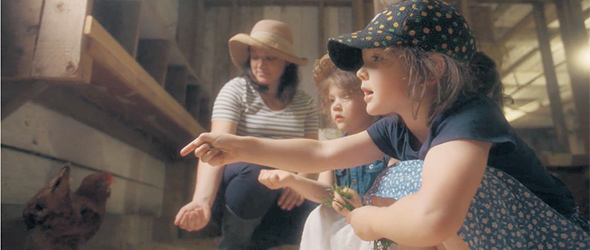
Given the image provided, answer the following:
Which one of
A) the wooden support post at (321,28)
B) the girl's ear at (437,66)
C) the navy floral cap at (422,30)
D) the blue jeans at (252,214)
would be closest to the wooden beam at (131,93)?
the blue jeans at (252,214)

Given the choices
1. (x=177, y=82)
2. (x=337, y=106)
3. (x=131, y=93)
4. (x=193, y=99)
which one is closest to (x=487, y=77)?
(x=337, y=106)

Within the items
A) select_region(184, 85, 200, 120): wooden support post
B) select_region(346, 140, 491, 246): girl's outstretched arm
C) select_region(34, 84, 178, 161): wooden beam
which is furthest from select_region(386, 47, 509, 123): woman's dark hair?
select_region(184, 85, 200, 120): wooden support post

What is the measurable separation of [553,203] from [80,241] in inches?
48.3

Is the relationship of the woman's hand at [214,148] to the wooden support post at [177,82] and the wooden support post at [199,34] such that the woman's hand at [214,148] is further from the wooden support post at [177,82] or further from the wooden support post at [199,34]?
the wooden support post at [199,34]

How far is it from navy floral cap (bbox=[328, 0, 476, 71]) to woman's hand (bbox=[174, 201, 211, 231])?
65 centimetres

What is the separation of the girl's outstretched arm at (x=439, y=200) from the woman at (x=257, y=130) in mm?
631

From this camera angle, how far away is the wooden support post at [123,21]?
1.52 meters

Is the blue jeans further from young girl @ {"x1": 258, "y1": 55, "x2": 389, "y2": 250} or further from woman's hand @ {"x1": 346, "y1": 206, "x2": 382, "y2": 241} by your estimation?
woman's hand @ {"x1": 346, "y1": 206, "x2": 382, "y2": 241}

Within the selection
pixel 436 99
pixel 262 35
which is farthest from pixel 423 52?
pixel 262 35

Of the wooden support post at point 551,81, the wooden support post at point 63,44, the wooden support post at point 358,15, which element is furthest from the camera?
the wooden support post at point 358,15

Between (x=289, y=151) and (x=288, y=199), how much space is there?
38 cm

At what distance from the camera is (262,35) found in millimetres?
1585

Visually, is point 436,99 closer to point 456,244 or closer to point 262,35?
point 456,244

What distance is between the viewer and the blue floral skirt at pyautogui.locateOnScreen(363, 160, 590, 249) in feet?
2.27
